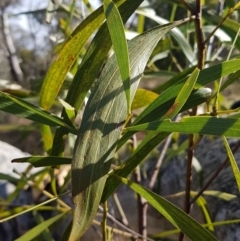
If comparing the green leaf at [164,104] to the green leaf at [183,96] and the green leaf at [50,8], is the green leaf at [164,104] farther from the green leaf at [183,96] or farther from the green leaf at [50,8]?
the green leaf at [50,8]

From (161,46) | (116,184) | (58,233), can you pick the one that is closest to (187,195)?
(116,184)

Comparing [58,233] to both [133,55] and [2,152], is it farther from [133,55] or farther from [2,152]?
[133,55]

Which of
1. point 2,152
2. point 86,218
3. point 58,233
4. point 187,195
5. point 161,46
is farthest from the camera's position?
point 2,152

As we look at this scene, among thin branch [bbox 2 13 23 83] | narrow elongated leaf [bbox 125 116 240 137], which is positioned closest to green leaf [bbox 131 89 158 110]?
narrow elongated leaf [bbox 125 116 240 137]

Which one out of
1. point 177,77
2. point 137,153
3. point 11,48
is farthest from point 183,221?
point 11,48

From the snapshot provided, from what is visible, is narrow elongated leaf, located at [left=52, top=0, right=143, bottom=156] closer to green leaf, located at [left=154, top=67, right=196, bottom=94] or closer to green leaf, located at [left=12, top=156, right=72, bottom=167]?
green leaf, located at [left=12, top=156, right=72, bottom=167]

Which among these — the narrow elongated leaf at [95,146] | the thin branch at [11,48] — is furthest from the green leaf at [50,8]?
the thin branch at [11,48]
